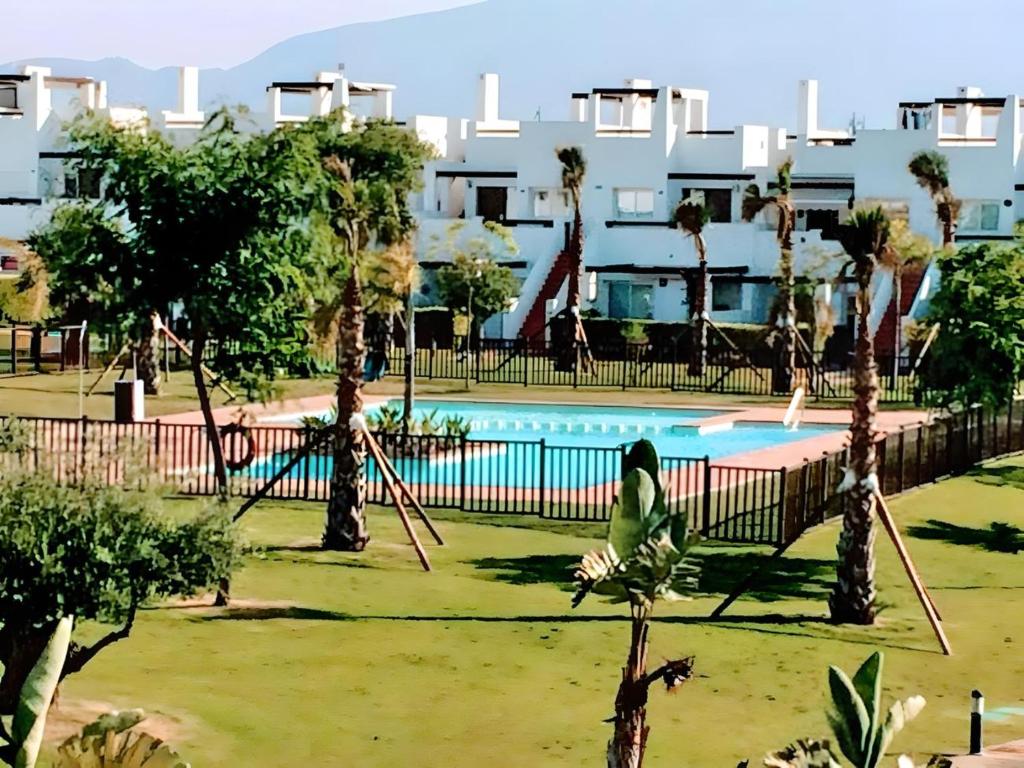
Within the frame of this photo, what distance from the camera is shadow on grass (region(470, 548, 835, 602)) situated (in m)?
22.6

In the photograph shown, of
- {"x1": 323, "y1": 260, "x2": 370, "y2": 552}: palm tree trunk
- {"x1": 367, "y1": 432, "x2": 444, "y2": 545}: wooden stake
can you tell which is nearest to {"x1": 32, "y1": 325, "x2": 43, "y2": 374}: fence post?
{"x1": 367, "y1": 432, "x2": 444, "y2": 545}: wooden stake

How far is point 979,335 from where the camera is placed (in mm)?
28594

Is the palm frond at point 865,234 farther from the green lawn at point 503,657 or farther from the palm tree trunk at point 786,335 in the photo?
the palm tree trunk at point 786,335

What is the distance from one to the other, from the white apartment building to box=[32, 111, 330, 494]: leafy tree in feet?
116

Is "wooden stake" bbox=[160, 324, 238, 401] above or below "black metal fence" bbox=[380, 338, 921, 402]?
above

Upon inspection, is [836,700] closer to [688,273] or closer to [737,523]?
[737,523]

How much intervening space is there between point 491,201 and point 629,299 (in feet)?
21.6

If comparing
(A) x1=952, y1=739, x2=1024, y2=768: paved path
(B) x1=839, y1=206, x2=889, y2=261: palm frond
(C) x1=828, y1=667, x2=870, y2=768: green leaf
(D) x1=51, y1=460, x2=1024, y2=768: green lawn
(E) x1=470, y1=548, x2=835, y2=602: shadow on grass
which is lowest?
(A) x1=952, y1=739, x2=1024, y2=768: paved path

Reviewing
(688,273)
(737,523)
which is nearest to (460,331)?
(688,273)

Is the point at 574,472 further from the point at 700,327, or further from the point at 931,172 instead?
the point at 931,172

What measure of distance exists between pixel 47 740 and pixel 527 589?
25.4ft

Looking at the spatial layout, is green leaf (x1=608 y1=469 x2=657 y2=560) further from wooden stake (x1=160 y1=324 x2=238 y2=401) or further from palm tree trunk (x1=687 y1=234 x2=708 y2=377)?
palm tree trunk (x1=687 y1=234 x2=708 y2=377)

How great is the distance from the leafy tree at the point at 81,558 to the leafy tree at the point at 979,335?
15441 mm

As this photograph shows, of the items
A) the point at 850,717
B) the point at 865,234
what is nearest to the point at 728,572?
the point at 865,234
